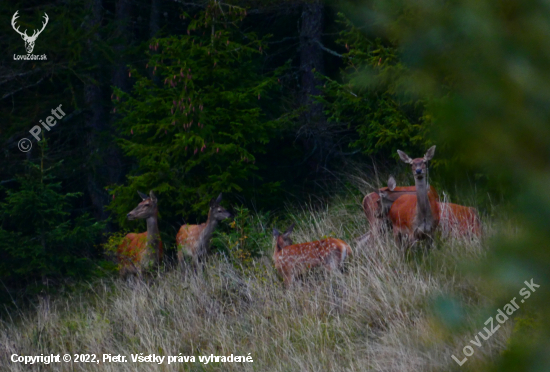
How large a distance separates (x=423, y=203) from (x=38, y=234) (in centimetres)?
587

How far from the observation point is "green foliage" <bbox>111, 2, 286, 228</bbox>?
11.2m

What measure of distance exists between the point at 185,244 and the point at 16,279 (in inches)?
110

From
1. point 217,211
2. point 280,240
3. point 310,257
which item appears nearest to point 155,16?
point 217,211

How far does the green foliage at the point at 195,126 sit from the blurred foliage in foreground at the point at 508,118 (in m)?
10.4

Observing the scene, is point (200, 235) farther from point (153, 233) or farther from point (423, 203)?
point (423, 203)

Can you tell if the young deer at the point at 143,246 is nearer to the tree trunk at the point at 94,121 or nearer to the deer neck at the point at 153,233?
the deer neck at the point at 153,233

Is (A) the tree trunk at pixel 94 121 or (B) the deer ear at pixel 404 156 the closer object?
(B) the deer ear at pixel 404 156

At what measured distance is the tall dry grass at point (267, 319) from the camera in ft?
17.2

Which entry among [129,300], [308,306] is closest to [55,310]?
[129,300]

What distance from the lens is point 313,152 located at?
14.9m

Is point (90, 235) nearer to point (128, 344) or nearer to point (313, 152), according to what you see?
point (128, 344)

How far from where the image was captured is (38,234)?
930 centimetres

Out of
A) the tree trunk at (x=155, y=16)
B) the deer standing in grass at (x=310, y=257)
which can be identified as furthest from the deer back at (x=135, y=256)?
the tree trunk at (x=155, y=16)

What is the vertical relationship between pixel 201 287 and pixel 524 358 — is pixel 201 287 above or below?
below
